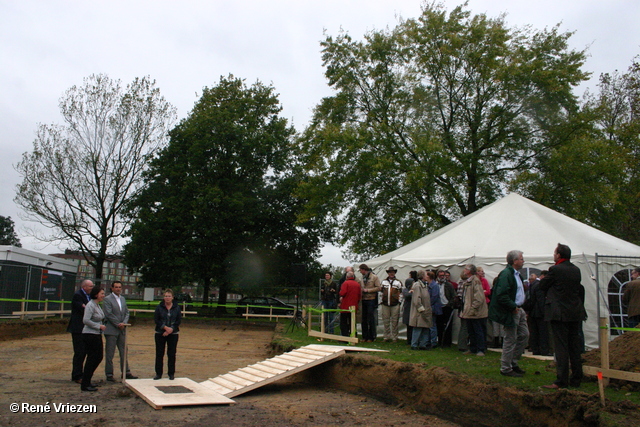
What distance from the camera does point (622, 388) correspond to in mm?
6422

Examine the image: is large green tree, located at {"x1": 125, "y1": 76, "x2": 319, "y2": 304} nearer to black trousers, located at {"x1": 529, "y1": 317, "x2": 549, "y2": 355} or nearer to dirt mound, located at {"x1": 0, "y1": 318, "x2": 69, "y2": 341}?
dirt mound, located at {"x1": 0, "y1": 318, "x2": 69, "y2": 341}

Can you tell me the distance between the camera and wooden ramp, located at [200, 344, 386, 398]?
8531mm

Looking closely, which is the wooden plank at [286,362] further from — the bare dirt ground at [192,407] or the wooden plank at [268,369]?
the bare dirt ground at [192,407]

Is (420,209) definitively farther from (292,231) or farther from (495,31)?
(292,231)

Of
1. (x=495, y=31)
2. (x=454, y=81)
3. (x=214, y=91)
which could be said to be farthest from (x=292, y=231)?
(x=495, y=31)

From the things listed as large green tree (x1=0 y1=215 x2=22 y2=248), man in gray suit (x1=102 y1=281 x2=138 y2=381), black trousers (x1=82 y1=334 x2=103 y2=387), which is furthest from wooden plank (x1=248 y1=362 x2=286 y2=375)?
large green tree (x1=0 y1=215 x2=22 y2=248)

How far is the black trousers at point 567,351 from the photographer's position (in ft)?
20.7

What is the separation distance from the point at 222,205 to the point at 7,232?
55.3 meters

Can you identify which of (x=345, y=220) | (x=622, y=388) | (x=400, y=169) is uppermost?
(x=400, y=169)

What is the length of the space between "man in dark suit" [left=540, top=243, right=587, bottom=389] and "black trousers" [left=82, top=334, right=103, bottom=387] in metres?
6.78

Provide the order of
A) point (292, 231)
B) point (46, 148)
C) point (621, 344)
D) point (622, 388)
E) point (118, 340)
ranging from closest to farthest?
point (622, 388)
point (621, 344)
point (118, 340)
point (46, 148)
point (292, 231)

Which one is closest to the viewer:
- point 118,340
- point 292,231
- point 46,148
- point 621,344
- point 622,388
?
point 622,388

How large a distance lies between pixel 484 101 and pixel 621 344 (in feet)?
56.5

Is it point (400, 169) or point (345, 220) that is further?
point (345, 220)
